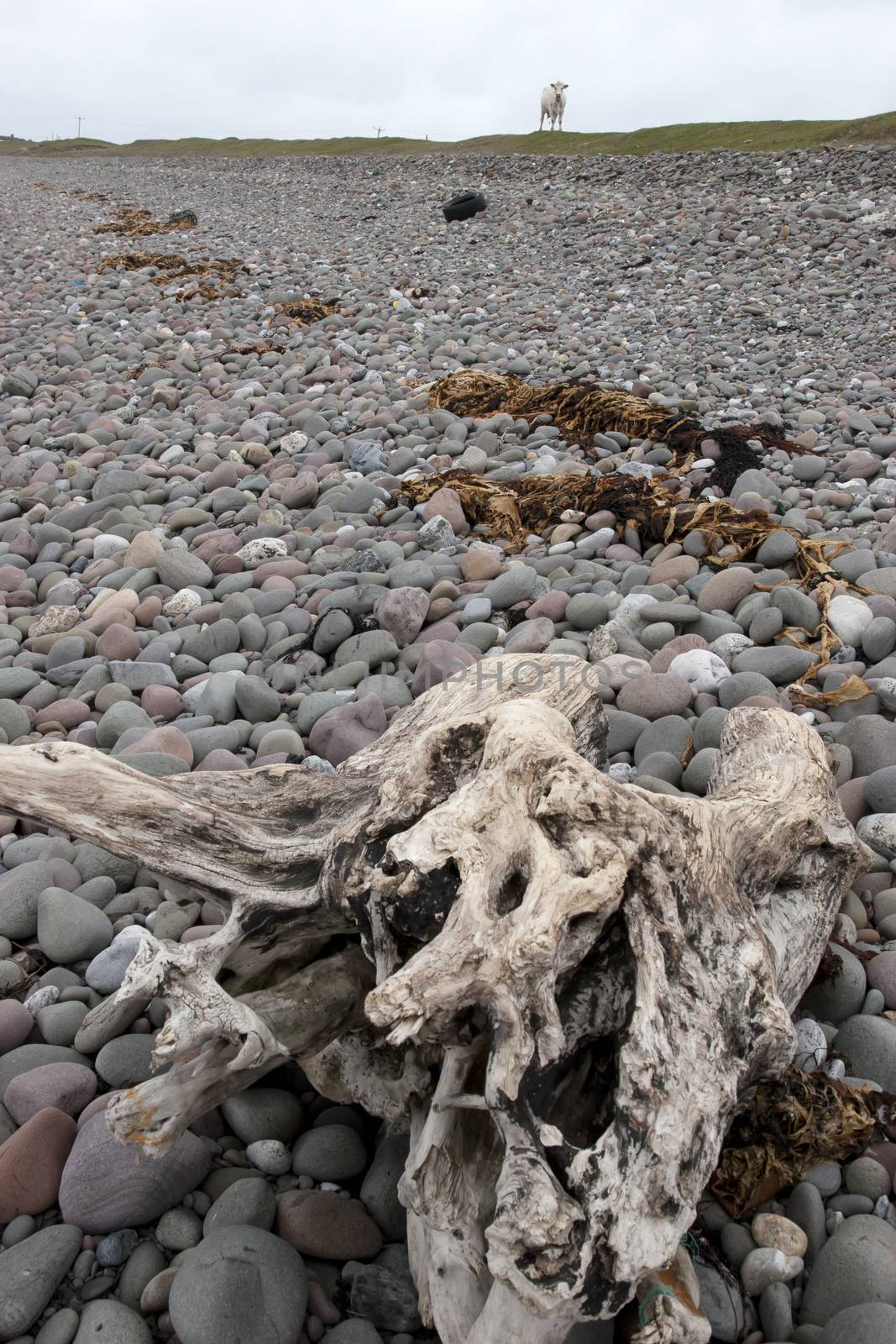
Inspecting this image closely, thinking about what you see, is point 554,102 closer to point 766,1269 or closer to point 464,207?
point 464,207

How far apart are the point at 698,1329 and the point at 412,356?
859cm

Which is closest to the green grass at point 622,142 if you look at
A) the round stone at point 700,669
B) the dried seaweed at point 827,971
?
the round stone at point 700,669

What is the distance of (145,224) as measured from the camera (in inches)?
693

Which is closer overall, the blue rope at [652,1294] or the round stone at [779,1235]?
the blue rope at [652,1294]

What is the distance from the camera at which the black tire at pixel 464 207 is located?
16250 mm

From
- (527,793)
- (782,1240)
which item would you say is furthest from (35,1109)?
(782,1240)

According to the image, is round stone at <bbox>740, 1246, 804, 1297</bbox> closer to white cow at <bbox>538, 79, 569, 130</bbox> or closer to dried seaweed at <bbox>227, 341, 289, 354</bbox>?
dried seaweed at <bbox>227, 341, 289, 354</bbox>

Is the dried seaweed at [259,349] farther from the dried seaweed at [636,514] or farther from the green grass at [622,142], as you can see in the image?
the green grass at [622,142]

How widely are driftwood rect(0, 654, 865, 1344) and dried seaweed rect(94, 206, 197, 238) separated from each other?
56.6ft

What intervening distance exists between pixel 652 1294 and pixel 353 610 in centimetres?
355

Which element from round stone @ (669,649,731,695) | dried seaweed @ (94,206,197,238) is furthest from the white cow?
round stone @ (669,649,731,695)

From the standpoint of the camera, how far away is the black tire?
16.2 m

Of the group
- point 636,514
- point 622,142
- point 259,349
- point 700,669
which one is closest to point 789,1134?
point 700,669

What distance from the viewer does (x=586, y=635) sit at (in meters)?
4.61
